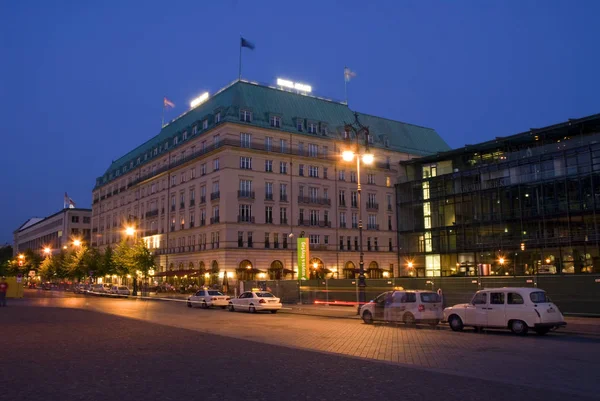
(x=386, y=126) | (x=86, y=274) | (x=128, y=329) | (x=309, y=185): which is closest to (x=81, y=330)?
(x=128, y=329)

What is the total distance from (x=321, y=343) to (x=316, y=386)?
741 centimetres

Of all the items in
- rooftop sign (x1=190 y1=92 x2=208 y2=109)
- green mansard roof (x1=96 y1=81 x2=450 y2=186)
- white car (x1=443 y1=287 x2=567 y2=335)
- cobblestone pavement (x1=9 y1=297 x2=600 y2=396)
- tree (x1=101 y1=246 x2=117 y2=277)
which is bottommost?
cobblestone pavement (x1=9 y1=297 x2=600 y2=396)

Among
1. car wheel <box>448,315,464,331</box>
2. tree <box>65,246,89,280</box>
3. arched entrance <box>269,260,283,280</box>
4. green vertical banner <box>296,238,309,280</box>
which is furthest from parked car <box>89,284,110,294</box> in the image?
car wheel <box>448,315,464,331</box>

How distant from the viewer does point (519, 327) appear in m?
20.0

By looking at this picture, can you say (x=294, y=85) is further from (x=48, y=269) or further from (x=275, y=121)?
(x=48, y=269)

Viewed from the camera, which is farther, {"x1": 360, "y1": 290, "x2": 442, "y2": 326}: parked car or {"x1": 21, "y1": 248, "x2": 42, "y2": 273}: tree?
{"x1": 21, "y1": 248, "x2": 42, "y2": 273}: tree

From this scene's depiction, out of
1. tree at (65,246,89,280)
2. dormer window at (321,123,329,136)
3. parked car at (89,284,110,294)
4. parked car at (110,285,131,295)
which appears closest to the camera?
parked car at (110,285,131,295)

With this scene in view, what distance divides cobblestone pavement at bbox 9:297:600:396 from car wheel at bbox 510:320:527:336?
298 mm

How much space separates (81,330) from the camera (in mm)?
21562

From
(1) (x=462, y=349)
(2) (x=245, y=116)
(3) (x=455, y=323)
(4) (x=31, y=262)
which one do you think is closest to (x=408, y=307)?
(3) (x=455, y=323)

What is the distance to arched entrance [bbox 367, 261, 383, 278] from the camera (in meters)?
79.9

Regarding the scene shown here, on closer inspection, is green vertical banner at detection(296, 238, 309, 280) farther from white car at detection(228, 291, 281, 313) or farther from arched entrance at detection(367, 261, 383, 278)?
arched entrance at detection(367, 261, 383, 278)

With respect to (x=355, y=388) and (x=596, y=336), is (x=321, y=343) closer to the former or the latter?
(x=355, y=388)

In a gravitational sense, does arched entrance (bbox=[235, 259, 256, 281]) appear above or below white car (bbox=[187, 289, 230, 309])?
above
